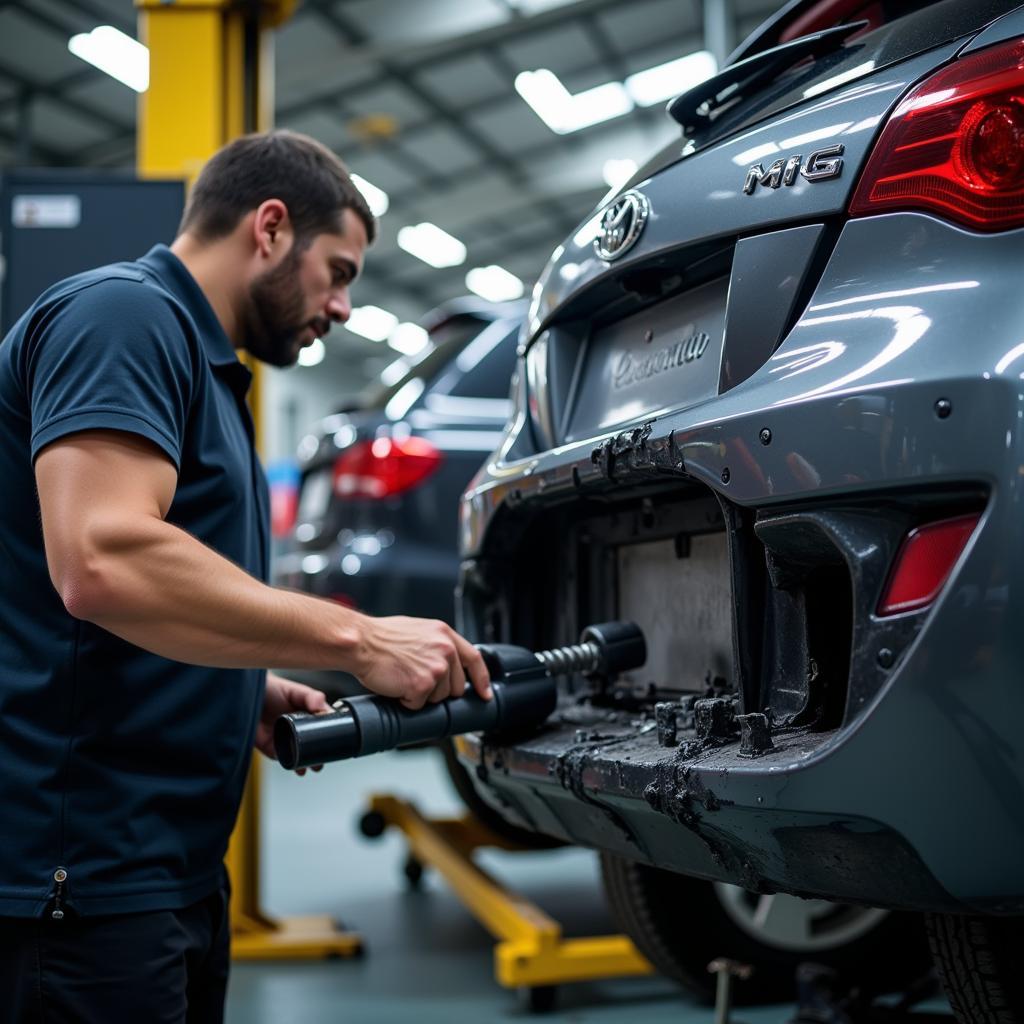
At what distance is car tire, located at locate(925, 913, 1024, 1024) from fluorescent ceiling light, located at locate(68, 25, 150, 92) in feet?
29.8

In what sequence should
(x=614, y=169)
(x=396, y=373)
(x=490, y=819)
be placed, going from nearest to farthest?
(x=490, y=819) → (x=396, y=373) → (x=614, y=169)

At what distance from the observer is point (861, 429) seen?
3.71 ft

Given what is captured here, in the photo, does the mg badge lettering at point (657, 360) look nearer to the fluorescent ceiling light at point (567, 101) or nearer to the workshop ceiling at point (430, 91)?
the workshop ceiling at point (430, 91)

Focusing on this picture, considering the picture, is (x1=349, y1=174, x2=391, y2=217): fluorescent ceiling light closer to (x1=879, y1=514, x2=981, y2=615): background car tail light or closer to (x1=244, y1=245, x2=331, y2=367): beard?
(x1=244, y1=245, x2=331, y2=367): beard

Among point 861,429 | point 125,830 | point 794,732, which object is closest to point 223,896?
point 125,830

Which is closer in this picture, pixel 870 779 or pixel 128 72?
pixel 870 779

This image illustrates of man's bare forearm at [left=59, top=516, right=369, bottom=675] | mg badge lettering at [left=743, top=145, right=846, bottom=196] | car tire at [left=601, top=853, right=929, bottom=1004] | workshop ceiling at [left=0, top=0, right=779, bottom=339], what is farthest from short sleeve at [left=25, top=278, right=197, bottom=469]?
workshop ceiling at [left=0, top=0, right=779, bottom=339]

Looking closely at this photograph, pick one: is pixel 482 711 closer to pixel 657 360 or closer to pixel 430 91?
pixel 657 360

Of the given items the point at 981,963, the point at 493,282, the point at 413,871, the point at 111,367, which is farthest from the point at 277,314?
the point at 493,282

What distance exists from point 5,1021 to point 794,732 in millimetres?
1020

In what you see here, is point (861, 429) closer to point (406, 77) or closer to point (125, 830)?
point (125, 830)

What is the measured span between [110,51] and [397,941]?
333 inches

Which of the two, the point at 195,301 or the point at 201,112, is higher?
the point at 201,112

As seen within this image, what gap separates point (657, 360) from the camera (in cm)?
167
